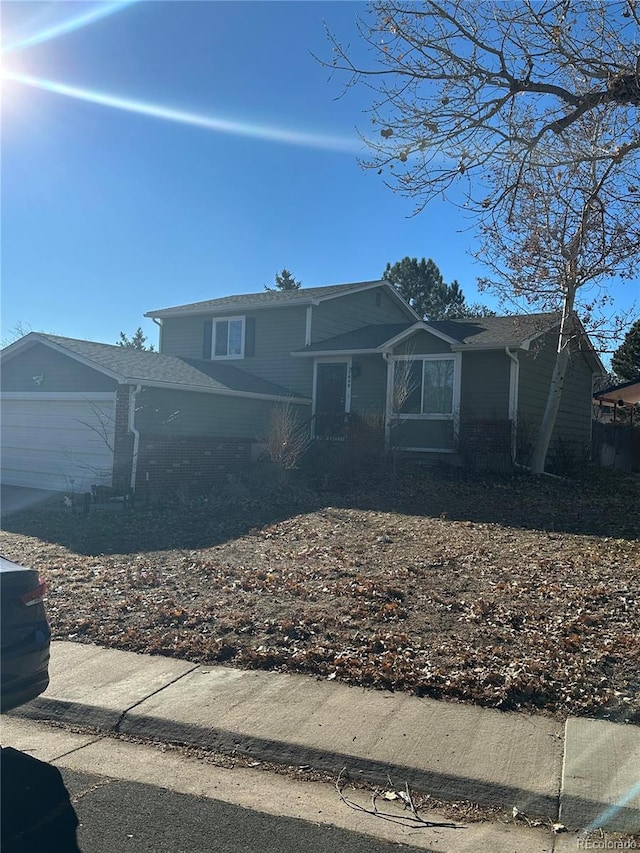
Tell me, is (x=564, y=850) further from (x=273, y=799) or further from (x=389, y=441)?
(x=389, y=441)

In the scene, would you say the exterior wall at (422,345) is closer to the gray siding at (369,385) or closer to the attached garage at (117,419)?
the gray siding at (369,385)

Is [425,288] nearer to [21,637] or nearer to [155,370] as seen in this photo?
[155,370]

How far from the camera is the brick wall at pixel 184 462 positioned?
48.9 feet

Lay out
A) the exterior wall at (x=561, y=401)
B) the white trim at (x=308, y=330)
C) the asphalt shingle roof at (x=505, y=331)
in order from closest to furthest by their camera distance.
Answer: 1. the asphalt shingle roof at (x=505, y=331)
2. the exterior wall at (x=561, y=401)
3. the white trim at (x=308, y=330)

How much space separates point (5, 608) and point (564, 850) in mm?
3460

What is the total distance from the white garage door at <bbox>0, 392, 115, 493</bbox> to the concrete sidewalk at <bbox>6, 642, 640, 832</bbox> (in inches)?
392

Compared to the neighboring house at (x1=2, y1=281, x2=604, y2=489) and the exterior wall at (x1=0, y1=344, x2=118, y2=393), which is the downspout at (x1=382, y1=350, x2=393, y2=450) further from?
the exterior wall at (x1=0, y1=344, x2=118, y2=393)

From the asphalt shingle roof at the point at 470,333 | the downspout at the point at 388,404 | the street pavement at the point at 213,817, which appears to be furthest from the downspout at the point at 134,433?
the street pavement at the point at 213,817

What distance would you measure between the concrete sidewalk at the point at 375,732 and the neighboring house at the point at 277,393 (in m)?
9.51

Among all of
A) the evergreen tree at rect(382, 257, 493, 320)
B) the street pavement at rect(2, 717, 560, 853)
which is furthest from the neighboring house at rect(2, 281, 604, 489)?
the evergreen tree at rect(382, 257, 493, 320)

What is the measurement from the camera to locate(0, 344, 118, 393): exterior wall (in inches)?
622

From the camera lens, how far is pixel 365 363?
19.3 metres

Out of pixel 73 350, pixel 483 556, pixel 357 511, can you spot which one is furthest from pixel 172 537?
pixel 73 350

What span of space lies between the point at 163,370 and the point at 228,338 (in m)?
5.76
